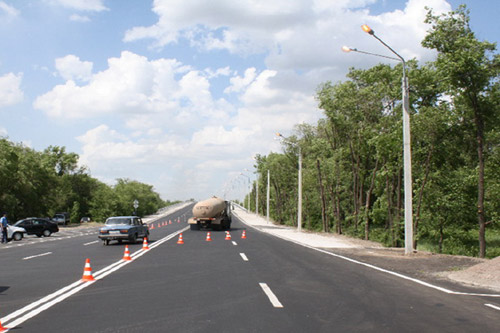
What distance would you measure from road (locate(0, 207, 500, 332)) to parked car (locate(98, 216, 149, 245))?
1010 cm

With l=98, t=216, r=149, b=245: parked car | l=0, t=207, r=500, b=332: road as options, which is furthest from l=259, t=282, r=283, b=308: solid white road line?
l=98, t=216, r=149, b=245: parked car

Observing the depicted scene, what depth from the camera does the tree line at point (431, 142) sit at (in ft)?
72.9

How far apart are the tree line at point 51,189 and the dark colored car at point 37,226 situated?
12419 mm

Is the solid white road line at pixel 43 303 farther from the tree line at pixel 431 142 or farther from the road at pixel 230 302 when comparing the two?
the tree line at pixel 431 142

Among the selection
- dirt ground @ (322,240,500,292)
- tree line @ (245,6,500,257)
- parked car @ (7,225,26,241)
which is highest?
tree line @ (245,6,500,257)

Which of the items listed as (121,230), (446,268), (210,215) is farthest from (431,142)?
(210,215)

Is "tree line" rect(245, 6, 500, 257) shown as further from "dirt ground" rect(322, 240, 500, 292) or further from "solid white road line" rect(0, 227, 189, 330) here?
"solid white road line" rect(0, 227, 189, 330)

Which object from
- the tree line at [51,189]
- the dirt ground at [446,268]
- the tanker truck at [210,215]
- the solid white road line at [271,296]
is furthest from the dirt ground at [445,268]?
the tree line at [51,189]

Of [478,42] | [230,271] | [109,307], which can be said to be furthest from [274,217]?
[109,307]

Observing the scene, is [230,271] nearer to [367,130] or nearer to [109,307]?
[109,307]

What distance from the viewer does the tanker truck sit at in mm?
41312

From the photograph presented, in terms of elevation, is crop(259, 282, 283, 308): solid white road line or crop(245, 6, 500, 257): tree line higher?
crop(245, 6, 500, 257): tree line

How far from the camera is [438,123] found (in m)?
26.8

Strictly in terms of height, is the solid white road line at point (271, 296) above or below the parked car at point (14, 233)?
above
